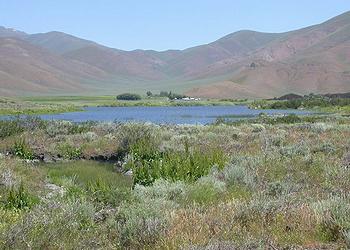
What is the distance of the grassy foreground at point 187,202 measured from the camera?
26.7 ft

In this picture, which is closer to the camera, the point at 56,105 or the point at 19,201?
the point at 19,201

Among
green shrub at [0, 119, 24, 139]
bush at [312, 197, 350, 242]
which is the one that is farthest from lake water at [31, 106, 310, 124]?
bush at [312, 197, 350, 242]

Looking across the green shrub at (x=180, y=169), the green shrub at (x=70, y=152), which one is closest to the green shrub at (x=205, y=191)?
the green shrub at (x=180, y=169)

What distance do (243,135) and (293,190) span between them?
19.2 meters

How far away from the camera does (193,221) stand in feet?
29.1

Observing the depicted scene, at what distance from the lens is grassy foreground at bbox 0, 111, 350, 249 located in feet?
26.7

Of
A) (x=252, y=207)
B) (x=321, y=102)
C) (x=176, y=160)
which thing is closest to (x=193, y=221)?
(x=252, y=207)

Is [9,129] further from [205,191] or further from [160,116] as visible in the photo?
[160,116]

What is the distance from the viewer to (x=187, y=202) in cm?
1225

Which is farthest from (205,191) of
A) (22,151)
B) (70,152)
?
(70,152)

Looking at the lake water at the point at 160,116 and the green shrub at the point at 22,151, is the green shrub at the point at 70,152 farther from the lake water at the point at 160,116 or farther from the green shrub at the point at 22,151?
the lake water at the point at 160,116

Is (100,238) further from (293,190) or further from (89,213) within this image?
(293,190)

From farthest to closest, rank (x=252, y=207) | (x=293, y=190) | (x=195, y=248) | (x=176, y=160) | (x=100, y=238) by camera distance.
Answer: (x=176, y=160) → (x=293, y=190) → (x=252, y=207) → (x=100, y=238) → (x=195, y=248)

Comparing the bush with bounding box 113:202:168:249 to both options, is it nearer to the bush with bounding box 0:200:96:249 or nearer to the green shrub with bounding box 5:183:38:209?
the bush with bounding box 0:200:96:249
